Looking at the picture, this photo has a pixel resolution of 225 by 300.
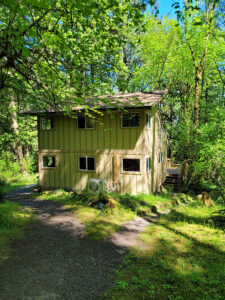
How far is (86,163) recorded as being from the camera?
13.6 metres

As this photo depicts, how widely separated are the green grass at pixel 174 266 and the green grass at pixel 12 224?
13.6 ft

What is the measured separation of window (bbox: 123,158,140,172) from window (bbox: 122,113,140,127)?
2.52 meters

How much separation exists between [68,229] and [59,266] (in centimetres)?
254

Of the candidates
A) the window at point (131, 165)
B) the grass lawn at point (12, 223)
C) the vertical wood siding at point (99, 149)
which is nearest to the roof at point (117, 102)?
the vertical wood siding at point (99, 149)

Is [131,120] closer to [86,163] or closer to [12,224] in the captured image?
[86,163]

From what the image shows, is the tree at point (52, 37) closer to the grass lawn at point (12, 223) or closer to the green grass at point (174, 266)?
the grass lawn at point (12, 223)

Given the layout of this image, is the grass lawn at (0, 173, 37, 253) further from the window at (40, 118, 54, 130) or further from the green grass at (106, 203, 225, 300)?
the window at (40, 118, 54, 130)

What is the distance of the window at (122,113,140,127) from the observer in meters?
12.1

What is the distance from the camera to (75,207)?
34.2 ft

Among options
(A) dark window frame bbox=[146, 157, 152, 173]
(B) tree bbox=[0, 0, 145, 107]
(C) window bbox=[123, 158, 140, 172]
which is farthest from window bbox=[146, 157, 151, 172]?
(B) tree bbox=[0, 0, 145, 107]

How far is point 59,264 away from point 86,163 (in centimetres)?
887

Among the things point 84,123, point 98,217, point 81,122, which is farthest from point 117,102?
point 81,122

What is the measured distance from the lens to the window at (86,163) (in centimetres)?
1345

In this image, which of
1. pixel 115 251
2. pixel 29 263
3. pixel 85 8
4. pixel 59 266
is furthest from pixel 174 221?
pixel 85 8
